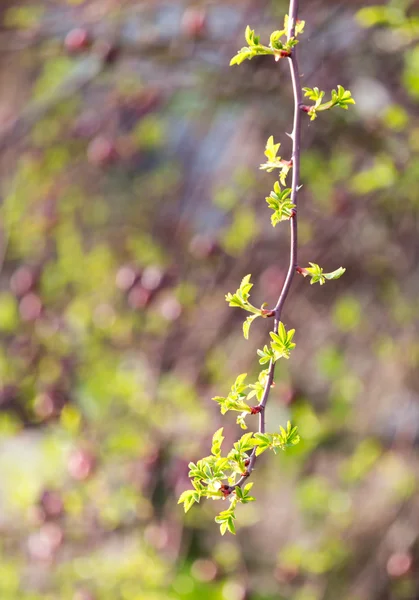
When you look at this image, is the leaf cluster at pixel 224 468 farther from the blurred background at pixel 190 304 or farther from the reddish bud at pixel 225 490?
the blurred background at pixel 190 304

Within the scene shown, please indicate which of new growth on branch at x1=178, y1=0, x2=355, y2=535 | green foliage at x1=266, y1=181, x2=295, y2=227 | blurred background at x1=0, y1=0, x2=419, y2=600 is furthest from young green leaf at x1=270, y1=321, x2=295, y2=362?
blurred background at x1=0, y1=0, x2=419, y2=600

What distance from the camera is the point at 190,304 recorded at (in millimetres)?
2574

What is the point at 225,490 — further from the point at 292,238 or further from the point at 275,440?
the point at 292,238

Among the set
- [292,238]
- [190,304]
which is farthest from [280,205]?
[190,304]

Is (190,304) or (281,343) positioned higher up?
(281,343)

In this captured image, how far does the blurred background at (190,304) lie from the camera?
2.26 meters

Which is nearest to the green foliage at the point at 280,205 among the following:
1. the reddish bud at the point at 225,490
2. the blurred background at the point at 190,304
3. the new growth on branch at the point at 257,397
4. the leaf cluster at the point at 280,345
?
the new growth on branch at the point at 257,397

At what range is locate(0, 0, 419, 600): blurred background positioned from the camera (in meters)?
2.26

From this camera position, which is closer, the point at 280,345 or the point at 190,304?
the point at 280,345

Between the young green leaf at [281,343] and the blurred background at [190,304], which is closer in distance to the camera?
the young green leaf at [281,343]

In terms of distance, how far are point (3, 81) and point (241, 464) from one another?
2.66 meters

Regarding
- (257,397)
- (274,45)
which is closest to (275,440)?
(257,397)

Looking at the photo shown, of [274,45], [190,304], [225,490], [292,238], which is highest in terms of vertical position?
[274,45]

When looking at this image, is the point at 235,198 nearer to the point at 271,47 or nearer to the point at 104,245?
the point at 104,245
